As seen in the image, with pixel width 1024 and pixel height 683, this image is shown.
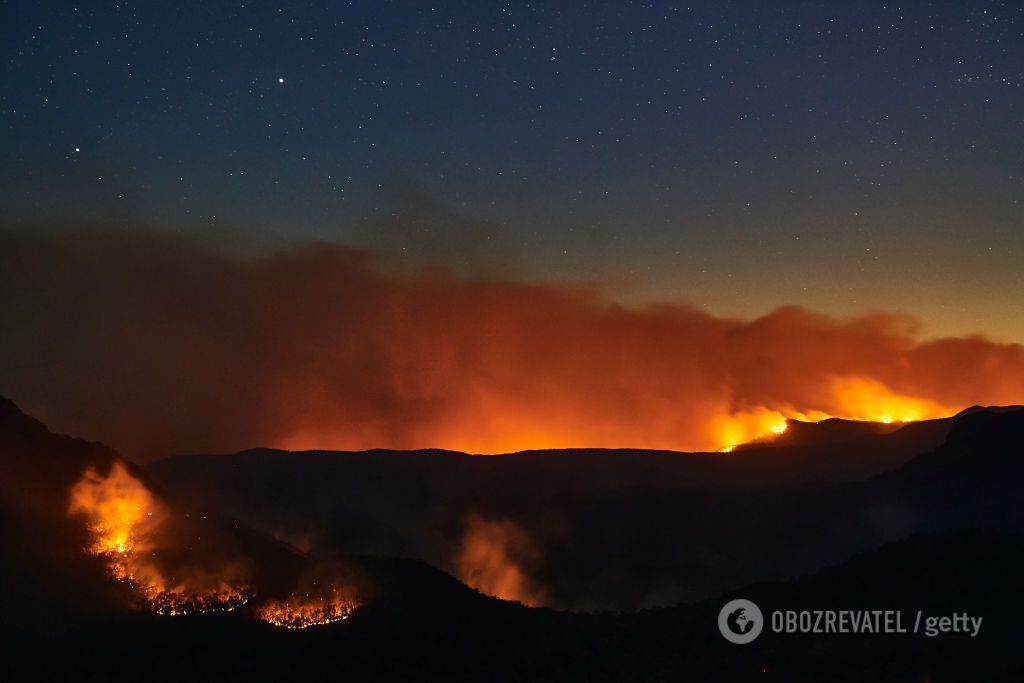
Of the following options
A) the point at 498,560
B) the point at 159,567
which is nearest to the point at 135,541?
the point at 159,567

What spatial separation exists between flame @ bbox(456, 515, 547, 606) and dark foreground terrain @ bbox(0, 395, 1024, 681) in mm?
1744

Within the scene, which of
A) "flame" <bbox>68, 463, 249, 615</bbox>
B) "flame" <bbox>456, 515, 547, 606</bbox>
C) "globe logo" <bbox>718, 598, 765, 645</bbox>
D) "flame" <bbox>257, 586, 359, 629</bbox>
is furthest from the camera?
"flame" <bbox>456, 515, 547, 606</bbox>

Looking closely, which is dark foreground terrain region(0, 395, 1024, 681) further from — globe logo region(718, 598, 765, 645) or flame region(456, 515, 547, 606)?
flame region(456, 515, 547, 606)

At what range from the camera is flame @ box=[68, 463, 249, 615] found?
1113 inches

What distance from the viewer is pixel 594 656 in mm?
25797

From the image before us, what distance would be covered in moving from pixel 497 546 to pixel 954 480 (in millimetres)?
28798

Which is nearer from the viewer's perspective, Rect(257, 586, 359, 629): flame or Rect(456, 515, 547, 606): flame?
Rect(257, 586, 359, 629): flame

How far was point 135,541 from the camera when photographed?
30.6 m

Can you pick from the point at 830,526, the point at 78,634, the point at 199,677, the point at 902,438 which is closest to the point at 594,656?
the point at 199,677

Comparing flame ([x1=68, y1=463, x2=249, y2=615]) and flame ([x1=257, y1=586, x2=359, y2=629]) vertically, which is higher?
flame ([x1=68, y1=463, x2=249, y2=615])

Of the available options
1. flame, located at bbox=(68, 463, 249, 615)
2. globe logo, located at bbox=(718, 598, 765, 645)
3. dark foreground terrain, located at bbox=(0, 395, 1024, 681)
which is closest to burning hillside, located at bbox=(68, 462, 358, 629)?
flame, located at bbox=(68, 463, 249, 615)

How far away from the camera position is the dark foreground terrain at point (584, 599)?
935 inches

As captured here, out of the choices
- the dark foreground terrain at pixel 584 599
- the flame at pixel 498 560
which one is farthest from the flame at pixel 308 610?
the flame at pixel 498 560

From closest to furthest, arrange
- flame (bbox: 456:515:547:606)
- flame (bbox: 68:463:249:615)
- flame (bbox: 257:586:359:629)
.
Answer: flame (bbox: 68:463:249:615) → flame (bbox: 257:586:359:629) → flame (bbox: 456:515:547:606)
